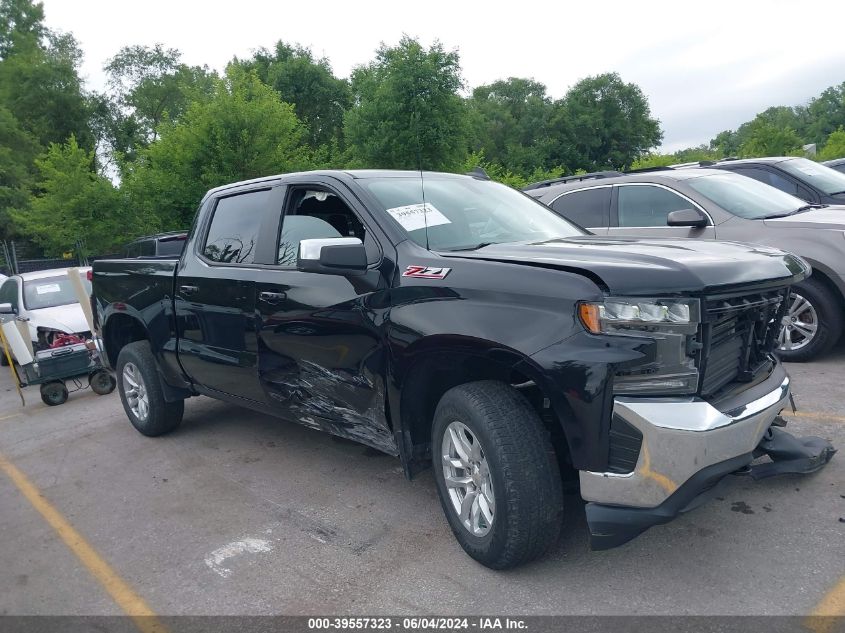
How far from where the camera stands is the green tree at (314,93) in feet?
127

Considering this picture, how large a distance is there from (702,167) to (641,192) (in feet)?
3.95

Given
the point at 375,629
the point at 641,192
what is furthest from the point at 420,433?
the point at 641,192

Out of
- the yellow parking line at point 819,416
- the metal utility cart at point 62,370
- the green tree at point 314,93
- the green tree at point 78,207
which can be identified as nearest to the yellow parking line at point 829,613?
the yellow parking line at point 819,416

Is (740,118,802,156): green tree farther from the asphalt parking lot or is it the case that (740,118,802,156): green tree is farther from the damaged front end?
the damaged front end

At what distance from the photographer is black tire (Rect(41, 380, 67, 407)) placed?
7469mm

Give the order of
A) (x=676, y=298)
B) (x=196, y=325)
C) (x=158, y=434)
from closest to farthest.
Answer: (x=676, y=298), (x=196, y=325), (x=158, y=434)

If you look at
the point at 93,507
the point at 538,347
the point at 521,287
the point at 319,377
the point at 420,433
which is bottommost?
the point at 93,507

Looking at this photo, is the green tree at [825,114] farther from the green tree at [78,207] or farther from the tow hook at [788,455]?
the tow hook at [788,455]

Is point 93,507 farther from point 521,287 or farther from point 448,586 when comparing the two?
point 521,287

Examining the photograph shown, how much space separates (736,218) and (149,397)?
17.7 feet

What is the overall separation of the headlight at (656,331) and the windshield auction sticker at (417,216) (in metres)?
1.22

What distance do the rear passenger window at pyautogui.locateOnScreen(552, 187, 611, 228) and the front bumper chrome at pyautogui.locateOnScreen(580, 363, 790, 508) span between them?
4.78m

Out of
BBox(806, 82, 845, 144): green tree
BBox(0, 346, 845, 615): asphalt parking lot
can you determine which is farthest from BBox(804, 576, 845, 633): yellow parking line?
BBox(806, 82, 845, 144): green tree

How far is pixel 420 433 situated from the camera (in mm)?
3443
